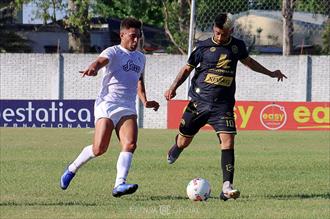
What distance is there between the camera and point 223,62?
407 inches

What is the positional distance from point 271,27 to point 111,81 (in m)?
32.9

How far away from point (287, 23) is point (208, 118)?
21796 millimetres

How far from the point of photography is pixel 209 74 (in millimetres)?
10422

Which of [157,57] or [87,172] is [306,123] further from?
[87,172]

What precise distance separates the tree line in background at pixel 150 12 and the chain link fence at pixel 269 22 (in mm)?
38

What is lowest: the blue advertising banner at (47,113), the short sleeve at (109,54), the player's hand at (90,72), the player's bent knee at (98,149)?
the blue advertising banner at (47,113)

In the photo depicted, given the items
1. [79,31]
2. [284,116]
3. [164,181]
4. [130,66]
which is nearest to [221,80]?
[130,66]

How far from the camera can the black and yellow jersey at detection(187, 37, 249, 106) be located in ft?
34.0

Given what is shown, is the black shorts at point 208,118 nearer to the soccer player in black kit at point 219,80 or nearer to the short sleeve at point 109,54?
the soccer player in black kit at point 219,80

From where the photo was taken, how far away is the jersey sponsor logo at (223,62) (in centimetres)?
1034

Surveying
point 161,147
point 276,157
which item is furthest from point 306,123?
point 276,157

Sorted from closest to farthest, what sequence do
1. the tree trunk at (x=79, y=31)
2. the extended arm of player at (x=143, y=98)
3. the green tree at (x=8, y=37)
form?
the extended arm of player at (x=143, y=98) → the tree trunk at (x=79, y=31) → the green tree at (x=8, y=37)

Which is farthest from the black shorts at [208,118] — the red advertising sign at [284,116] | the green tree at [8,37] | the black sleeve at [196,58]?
the green tree at [8,37]

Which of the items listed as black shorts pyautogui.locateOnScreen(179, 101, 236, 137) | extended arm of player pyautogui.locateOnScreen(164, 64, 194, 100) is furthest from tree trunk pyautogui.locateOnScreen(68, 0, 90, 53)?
extended arm of player pyautogui.locateOnScreen(164, 64, 194, 100)
